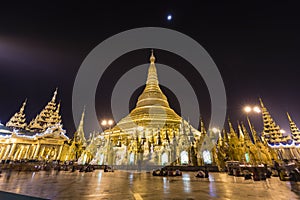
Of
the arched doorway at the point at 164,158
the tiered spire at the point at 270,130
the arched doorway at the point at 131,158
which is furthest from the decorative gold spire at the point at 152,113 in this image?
the tiered spire at the point at 270,130

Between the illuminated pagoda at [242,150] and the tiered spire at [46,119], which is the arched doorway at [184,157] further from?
the tiered spire at [46,119]

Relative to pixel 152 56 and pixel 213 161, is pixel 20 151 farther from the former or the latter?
pixel 152 56

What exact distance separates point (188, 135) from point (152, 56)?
35405 millimetres

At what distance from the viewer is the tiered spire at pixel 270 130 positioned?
38.5 m

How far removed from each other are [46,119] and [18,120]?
612 centimetres

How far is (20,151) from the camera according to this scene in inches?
1144

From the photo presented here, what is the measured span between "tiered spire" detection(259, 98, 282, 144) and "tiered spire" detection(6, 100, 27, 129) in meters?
61.8

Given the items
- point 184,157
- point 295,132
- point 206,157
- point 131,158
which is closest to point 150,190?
point 184,157

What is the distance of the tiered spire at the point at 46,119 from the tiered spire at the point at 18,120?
69.8 inches

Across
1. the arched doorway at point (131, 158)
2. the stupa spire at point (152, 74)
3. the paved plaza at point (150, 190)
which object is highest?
the stupa spire at point (152, 74)

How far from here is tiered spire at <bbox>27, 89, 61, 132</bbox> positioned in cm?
3995

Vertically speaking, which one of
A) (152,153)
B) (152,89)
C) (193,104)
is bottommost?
(152,153)

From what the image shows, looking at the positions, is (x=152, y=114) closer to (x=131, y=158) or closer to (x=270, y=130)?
(x=131, y=158)

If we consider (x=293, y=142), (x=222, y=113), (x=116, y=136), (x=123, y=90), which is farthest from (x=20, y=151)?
(x=293, y=142)
